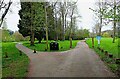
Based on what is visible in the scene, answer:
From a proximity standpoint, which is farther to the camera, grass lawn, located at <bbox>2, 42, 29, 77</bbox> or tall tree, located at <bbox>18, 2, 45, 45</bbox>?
tall tree, located at <bbox>18, 2, 45, 45</bbox>

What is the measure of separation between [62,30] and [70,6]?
915 centimetres

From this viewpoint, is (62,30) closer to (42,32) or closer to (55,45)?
(42,32)

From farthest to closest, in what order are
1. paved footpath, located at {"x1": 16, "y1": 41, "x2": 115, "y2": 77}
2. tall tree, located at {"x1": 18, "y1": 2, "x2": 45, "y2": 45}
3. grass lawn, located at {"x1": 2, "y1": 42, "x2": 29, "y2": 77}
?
tall tree, located at {"x1": 18, "y1": 2, "x2": 45, "y2": 45} → grass lawn, located at {"x1": 2, "y1": 42, "x2": 29, "y2": 77} → paved footpath, located at {"x1": 16, "y1": 41, "x2": 115, "y2": 77}

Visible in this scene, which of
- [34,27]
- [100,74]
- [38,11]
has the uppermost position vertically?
[38,11]

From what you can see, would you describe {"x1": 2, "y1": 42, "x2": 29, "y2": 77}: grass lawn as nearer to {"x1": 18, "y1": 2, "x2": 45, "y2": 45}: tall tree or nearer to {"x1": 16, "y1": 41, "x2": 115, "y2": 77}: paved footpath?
{"x1": 16, "y1": 41, "x2": 115, "y2": 77}: paved footpath

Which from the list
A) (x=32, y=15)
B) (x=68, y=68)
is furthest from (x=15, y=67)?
(x=32, y=15)

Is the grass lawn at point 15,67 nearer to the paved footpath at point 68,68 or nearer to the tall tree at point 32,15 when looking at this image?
the paved footpath at point 68,68

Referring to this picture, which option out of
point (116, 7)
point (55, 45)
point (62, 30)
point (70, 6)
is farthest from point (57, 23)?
point (116, 7)

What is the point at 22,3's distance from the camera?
4078 cm

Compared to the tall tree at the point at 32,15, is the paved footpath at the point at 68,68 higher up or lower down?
lower down

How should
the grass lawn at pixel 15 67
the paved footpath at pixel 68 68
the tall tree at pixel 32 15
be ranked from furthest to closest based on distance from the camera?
the tall tree at pixel 32 15
the grass lawn at pixel 15 67
the paved footpath at pixel 68 68

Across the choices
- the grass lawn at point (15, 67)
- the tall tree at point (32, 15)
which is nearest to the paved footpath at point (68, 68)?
the grass lawn at point (15, 67)

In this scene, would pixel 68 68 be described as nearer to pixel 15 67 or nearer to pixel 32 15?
pixel 15 67

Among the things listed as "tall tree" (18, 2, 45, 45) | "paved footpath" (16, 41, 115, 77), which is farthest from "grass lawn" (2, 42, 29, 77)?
"tall tree" (18, 2, 45, 45)
